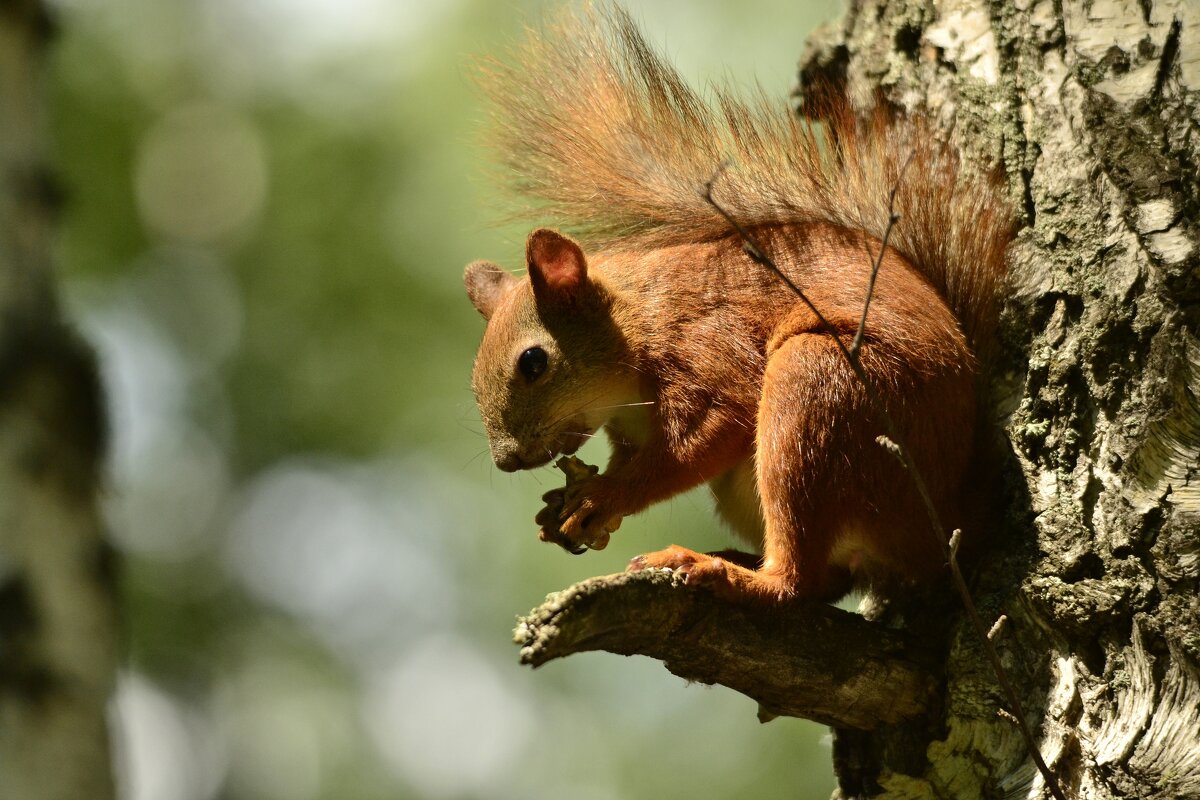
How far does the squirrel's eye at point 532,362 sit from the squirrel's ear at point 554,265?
138 mm

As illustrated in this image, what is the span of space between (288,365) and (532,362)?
26.5 ft

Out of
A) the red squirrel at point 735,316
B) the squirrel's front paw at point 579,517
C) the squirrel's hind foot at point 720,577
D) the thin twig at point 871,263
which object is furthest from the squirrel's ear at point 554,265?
the squirrel's hind foot at point 720,577

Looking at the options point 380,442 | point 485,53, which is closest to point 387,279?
point 380,442

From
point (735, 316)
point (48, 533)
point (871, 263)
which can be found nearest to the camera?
point (48, 533)

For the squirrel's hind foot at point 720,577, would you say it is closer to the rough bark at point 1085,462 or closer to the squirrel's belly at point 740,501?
the rough bark at point 1085,462

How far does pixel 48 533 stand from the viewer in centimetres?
179

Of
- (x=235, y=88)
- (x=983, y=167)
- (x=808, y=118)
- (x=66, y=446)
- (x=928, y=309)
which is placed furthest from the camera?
(x=235, y=88)

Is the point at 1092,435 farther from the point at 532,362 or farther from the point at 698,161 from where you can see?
the point at 532,362

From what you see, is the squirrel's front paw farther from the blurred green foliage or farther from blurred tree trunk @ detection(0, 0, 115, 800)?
the blurred green foliage

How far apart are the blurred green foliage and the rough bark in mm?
6591

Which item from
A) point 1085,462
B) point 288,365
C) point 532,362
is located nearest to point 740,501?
point 532,362

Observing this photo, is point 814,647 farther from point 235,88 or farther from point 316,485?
point 235,88

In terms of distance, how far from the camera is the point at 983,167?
2625 mm

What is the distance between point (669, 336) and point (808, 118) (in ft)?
2.35
